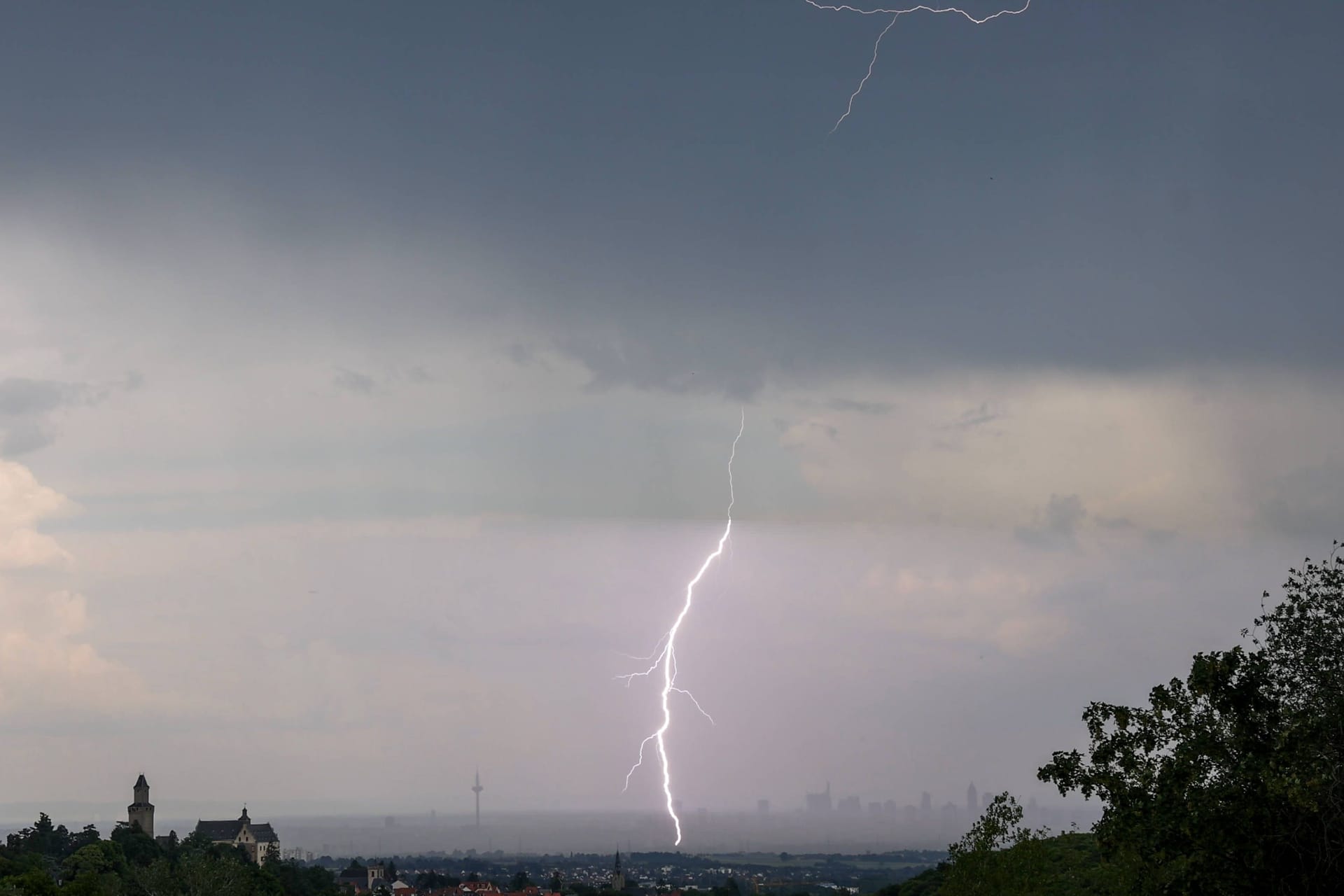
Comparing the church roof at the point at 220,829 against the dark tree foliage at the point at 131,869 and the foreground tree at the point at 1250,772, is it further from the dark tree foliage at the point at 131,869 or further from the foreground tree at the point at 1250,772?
the foreground tree at the point at 1250,772

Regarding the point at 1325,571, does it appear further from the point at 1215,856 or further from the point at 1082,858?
the point at 1082,858

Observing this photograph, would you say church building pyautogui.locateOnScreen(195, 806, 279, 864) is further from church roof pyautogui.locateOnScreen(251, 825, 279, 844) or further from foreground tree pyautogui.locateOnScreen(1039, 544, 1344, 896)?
foreground tree pyautogui.locateOnScreen(1039, 544, 1344, 896)

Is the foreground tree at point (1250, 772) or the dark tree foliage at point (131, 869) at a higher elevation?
the foreground tree at point (1250, 772)

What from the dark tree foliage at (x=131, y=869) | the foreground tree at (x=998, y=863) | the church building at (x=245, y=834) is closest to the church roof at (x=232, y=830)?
the church building at (x=245, y=834)

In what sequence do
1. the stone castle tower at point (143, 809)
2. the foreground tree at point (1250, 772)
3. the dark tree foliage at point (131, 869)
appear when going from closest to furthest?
the foreground tree at point (1250, 772)
the dark tree foliage at point (131, 869)
the stone castle tower at point (143, 809)

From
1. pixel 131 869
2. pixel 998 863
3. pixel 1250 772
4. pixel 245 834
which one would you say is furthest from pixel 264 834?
pixel 1250 772

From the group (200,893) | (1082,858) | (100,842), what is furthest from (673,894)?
(1082,858)

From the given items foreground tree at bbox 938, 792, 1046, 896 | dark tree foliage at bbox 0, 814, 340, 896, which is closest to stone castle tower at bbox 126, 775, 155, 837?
dark tree foliage at bbox 0, 814, 340, 896

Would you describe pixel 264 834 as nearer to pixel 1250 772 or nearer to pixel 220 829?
pixel 220 829
